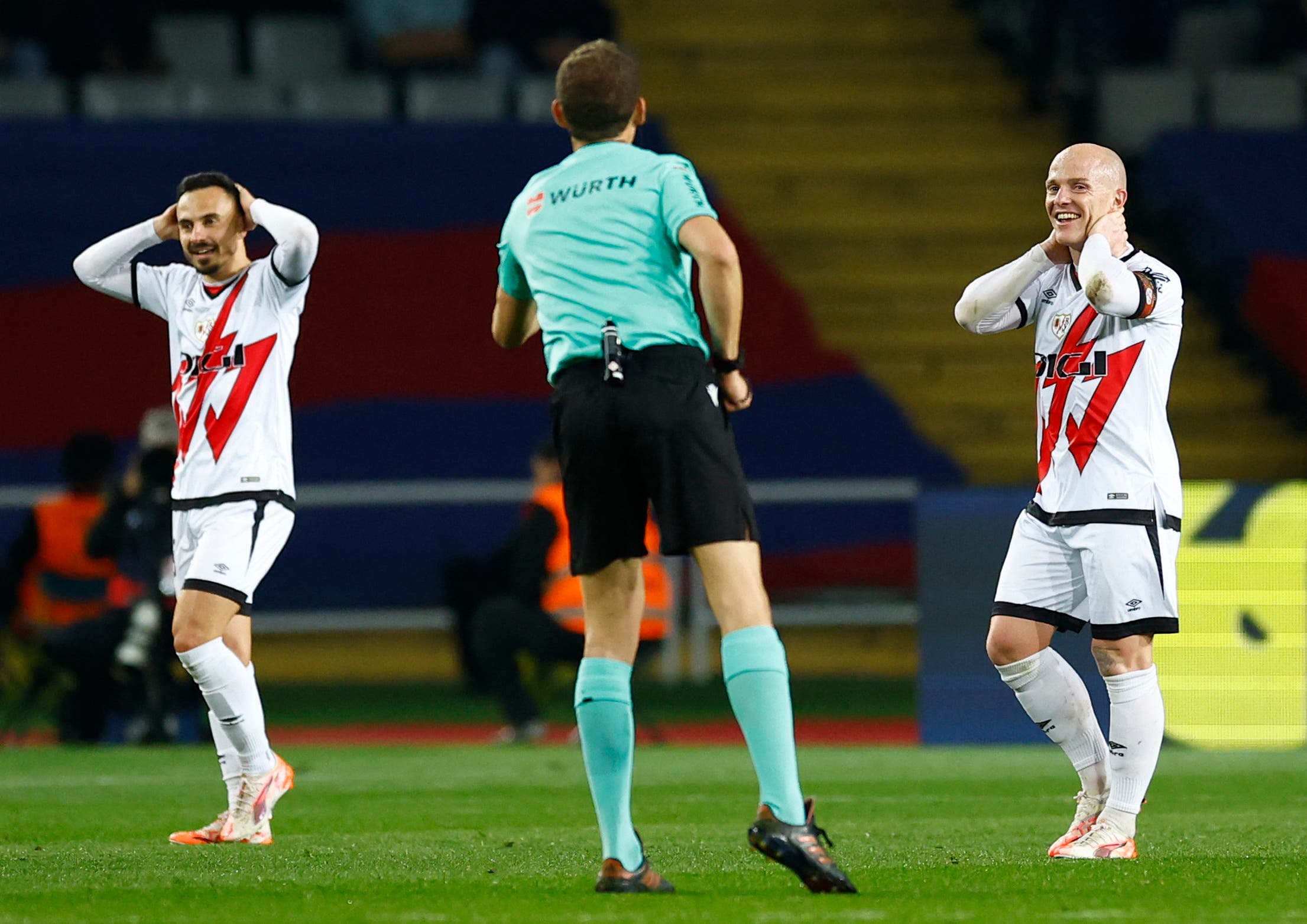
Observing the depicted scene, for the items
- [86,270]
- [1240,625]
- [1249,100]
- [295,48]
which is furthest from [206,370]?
[1249,100]

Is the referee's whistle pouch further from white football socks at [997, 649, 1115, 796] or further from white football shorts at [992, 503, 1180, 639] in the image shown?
white football socks at [997, 649, 1115, 796]

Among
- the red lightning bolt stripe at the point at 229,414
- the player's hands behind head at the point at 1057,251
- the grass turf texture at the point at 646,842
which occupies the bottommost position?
the grass turf texture at the point at 646,842

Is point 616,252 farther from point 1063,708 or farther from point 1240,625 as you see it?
point 1240,625

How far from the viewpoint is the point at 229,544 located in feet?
21.7

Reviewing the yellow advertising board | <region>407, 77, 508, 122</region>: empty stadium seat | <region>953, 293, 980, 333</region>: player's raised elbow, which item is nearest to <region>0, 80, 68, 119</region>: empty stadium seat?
<region>407, 77, 508, 122</region>: empty stadium seat

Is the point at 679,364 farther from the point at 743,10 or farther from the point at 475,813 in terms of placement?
the point at 743,10

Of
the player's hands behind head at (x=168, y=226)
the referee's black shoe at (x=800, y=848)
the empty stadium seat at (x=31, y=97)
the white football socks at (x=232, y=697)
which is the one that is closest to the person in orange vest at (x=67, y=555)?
the empty stadium seat at (x=31, y=97)

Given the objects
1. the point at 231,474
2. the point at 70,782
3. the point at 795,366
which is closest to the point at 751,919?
the point at 231,474

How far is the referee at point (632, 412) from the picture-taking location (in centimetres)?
494

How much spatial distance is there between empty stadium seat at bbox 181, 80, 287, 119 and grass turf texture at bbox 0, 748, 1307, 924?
290 inches

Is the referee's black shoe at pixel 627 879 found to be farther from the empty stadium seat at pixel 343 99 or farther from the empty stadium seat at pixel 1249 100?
the empty stadium seat at pixel 1249 100

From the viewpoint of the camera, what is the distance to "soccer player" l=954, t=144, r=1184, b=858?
6066 mm

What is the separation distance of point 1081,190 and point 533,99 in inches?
454

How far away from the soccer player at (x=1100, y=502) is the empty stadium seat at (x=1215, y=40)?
45.8 feet
